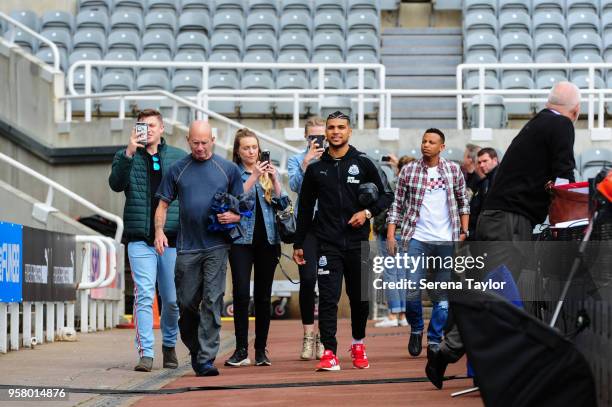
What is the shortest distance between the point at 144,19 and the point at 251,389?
58.8 feet

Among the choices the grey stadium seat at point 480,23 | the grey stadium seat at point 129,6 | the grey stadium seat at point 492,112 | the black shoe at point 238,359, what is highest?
the grey stadium seat at point 129,6

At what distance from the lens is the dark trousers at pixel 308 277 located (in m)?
10.8

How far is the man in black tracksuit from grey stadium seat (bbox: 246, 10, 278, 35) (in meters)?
15.3

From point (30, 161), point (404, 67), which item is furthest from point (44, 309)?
point (404, 67)

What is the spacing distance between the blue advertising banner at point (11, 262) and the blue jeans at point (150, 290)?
200 cm

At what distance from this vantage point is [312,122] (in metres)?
11.2

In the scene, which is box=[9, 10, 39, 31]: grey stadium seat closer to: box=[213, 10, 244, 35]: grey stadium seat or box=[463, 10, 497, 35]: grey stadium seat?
box=[213, 10, 244, 35]: grey stadium seat

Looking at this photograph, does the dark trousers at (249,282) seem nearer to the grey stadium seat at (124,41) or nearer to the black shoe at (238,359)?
the black shoe at (238,359)

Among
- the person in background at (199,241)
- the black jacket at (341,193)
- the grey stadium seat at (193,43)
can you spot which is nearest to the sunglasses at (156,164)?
the person in background at (199,241)

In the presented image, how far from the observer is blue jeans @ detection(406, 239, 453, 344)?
436 inches

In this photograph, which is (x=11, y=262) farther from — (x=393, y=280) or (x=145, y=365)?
(x=393, y=280)

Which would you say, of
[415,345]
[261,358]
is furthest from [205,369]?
[415,345]

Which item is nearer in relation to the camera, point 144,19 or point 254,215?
point 254,215

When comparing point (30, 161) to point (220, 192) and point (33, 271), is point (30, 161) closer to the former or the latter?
point (33, 271)
